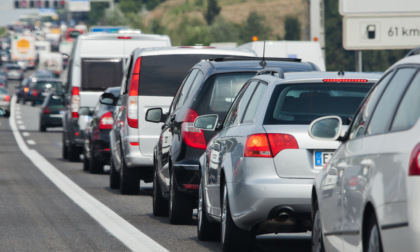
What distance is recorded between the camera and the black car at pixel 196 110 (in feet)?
38.9

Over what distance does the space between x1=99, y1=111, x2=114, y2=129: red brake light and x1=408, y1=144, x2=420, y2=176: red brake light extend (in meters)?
15.9

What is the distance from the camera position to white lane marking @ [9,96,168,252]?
10.6 m

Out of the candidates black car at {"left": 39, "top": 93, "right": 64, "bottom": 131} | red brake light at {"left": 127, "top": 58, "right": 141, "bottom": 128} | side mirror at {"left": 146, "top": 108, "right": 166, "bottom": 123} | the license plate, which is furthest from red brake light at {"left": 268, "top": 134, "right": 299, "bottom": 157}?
black car at {"left": 39, "top": 93, "right": 64, "bottom": 131}

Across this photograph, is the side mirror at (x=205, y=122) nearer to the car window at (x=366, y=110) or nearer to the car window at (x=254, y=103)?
the car window at (x=254, y=103)

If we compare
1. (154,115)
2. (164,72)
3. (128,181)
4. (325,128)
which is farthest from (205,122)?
(128,181)

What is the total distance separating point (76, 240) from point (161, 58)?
17.0ft

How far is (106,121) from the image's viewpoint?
21250mm

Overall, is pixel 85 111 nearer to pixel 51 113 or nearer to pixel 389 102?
pixel 389 102

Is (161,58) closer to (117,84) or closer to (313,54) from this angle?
(117,84)

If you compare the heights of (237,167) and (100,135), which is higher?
A: (237,167)

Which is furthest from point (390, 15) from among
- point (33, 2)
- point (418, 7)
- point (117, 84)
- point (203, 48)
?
point (33, 2)

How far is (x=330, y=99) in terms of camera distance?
9.59m

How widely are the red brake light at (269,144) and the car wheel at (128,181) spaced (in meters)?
7.28

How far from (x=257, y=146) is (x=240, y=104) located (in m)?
1.16
